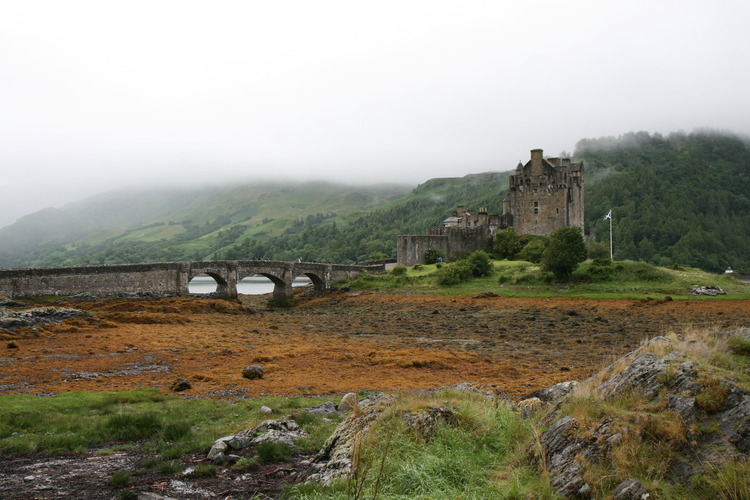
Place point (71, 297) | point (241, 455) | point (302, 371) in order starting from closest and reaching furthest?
point (241, 455) → point (302, 371) → point (71, 297)

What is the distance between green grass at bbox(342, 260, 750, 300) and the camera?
48.9 metres

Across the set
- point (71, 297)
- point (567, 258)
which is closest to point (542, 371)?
point (567, 258)

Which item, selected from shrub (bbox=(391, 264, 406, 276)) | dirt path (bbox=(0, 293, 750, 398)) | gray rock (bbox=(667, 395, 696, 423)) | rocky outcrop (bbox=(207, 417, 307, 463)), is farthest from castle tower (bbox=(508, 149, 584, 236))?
gray rock (bbox=(667, 395, 696, 423))

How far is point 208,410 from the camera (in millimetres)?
14945

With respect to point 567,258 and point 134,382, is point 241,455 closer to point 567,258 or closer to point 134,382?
point 134,382

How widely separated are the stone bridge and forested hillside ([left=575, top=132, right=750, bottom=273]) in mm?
77251

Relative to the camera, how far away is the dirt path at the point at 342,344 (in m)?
20.0

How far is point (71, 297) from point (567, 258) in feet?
148

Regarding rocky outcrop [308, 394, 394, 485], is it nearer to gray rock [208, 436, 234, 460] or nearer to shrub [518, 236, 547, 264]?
gray rock [208, 436, 234, 460]

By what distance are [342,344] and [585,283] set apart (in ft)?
107

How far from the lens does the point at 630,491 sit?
645 centimetres

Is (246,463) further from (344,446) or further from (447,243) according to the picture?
(447,243)

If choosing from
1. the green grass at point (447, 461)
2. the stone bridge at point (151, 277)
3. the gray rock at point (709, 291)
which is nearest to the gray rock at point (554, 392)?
the green grass at point (447, 461)

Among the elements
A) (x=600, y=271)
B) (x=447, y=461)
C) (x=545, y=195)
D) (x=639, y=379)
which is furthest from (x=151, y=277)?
(x=639, y=379)
